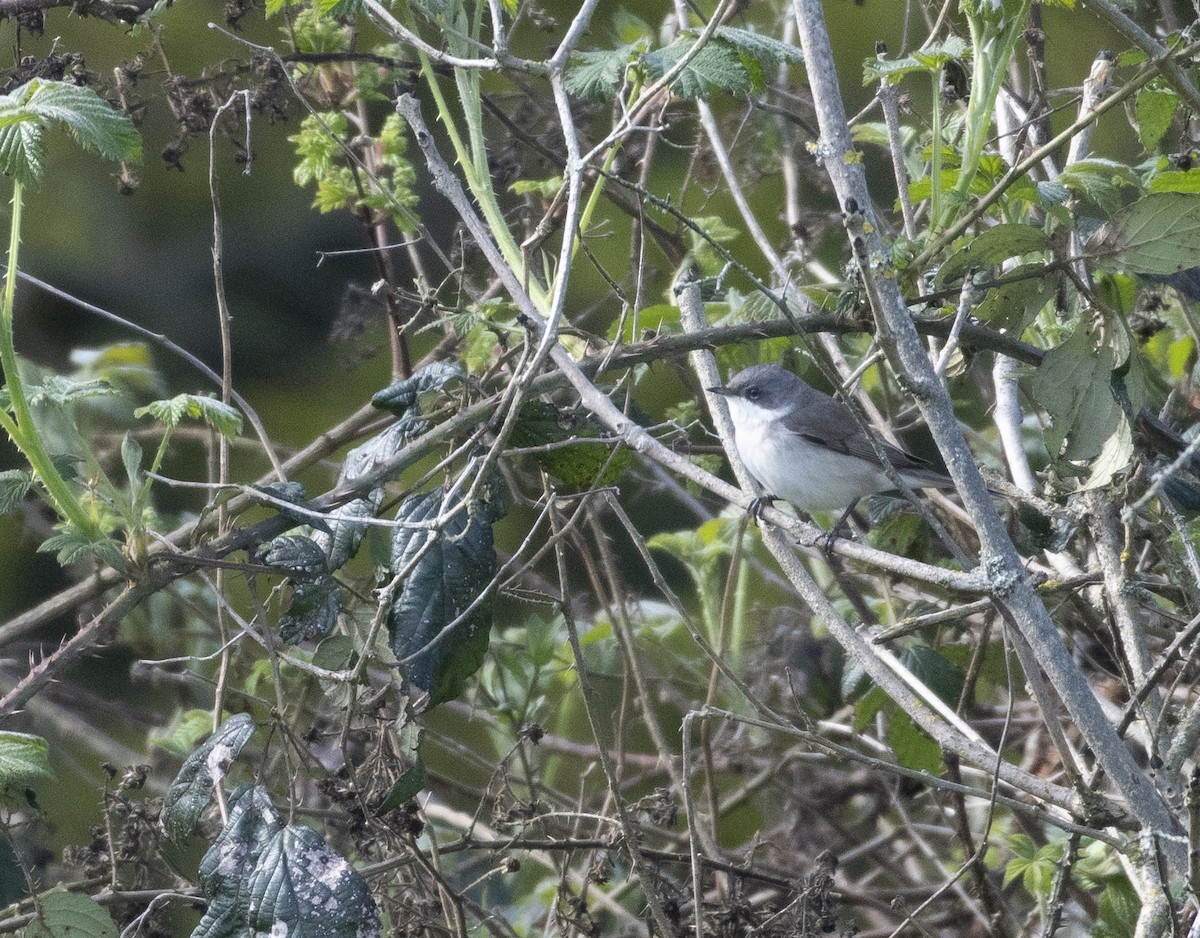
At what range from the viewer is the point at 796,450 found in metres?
4.18

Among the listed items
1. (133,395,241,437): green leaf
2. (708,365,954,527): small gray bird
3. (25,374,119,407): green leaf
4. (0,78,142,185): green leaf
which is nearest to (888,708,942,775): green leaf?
(708,365,954,527): small gray bird

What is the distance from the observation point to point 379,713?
281cm

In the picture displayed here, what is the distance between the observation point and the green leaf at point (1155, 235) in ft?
7.88

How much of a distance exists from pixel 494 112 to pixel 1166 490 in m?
2.26

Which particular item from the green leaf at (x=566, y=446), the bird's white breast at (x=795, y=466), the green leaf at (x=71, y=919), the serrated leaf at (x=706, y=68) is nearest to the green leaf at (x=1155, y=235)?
the serrated leaf at (x=706, y=68)

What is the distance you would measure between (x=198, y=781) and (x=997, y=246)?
2056mm

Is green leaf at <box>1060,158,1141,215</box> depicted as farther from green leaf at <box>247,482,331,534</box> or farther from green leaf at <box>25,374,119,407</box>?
green leaf at <box>25,374,119,407</box>

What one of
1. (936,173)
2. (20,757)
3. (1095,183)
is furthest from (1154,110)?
(20,757)

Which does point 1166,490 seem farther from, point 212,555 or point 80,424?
point 80,424

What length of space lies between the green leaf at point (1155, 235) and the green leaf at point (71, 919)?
2.58m

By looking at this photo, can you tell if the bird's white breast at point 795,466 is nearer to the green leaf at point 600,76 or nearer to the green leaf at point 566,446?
the green leaf at point 566,446

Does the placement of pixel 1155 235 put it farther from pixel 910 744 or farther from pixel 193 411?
pixel 193 411

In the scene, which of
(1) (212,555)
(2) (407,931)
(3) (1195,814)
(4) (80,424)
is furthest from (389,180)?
(3) (1195,814)

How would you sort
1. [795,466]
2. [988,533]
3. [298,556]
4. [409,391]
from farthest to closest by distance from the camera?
[795,466] < [409,391] < [298,556] < [988,533]
